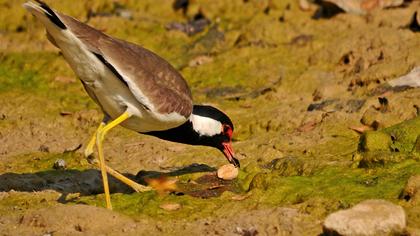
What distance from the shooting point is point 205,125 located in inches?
338

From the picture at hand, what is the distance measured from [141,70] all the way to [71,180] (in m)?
1.40

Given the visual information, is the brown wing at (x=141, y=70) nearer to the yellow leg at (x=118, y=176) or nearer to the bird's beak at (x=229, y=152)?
the yellow leg at (x=118, y=176)

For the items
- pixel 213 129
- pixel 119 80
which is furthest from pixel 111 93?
pixel 213 129

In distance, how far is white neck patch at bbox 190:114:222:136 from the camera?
8509mm

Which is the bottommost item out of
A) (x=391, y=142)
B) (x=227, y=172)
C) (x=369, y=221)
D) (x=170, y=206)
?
(x=227, y=172)

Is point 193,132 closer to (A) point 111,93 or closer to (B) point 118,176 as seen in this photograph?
(B) point 118,176

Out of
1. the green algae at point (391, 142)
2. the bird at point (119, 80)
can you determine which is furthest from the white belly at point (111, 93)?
the green algae at point (391, 142)

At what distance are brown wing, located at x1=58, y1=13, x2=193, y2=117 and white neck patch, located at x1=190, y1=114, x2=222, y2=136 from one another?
445mm

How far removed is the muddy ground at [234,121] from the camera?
6.60 meters

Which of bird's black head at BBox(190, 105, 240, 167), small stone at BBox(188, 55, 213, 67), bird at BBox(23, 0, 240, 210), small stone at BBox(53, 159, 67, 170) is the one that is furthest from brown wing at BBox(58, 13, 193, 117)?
small stone at BBox(188, 55, 213, 67)

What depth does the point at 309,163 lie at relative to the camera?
312 inches

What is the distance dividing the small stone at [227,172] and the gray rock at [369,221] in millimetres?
2162

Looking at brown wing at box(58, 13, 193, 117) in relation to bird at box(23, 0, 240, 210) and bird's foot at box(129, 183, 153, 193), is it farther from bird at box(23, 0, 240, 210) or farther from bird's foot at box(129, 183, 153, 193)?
bird's foot at box(129, 183, 153, 193)

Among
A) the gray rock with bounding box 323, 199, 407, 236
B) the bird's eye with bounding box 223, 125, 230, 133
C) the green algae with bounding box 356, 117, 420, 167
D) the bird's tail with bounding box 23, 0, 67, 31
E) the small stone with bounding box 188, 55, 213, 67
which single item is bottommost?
the small stone with bounding box 188, 55, 213, 67
